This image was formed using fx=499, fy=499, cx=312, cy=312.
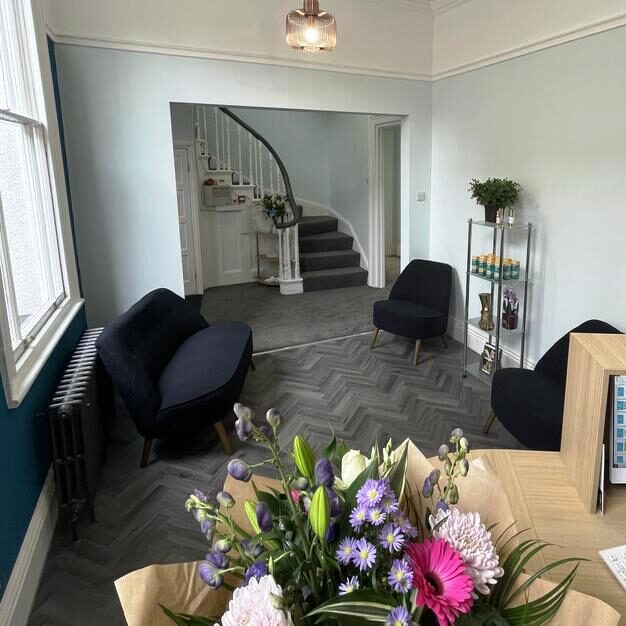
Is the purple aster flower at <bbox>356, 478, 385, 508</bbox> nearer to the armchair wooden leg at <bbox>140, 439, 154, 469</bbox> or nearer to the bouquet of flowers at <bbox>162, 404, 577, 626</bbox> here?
the bouquet of flowers at <bbox>162, 404, 577, 626</bbox>

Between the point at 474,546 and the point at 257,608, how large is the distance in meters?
0.31

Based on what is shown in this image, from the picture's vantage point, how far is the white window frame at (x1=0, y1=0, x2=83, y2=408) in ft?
6.48

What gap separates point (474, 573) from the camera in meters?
0.67

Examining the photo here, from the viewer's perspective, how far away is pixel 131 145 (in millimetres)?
3764

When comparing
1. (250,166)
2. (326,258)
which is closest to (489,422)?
(326,258)

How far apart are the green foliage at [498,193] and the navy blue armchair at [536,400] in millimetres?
1190

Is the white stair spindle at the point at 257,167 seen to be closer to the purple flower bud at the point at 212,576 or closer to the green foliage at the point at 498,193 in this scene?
the green foliage at the point at 498,193

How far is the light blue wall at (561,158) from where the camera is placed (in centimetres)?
312

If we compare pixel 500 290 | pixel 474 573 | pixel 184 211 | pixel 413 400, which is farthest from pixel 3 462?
pixel 184 211

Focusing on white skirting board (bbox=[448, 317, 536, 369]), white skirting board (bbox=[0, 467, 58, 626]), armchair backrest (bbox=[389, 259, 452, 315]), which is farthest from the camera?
armchair backrest (bbox=[389, 259, 452, 315])

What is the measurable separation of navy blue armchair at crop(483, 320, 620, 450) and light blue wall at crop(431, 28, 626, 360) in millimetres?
547

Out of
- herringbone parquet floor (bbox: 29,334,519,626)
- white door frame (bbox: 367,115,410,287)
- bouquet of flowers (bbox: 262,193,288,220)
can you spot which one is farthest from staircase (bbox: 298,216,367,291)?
herringbone parquet floor (bbox: 29,334,519,626)

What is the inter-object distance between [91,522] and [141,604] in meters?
2.00

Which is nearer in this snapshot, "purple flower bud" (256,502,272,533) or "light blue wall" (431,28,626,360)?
"purple flower bud" (256,502,272,533)
